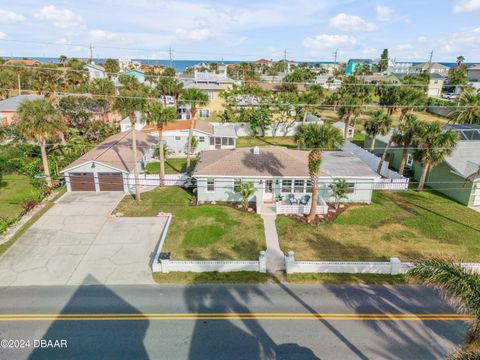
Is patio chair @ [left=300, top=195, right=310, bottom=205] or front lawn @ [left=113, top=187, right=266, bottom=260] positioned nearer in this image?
front lawn @ [left=113, top=187, right=266, bottom=260]

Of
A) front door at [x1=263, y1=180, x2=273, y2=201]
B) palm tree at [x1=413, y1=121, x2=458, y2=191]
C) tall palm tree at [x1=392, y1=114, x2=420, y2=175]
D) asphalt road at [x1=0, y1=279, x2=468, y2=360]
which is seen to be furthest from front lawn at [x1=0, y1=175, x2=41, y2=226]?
palm tree at [x1=413, y1=121, x2=458, y2=191]

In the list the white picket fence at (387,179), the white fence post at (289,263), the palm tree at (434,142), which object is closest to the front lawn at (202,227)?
the white fence post at (289,263)

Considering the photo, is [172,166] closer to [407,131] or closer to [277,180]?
[277,180]

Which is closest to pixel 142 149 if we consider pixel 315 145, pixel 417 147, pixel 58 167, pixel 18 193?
pixel 58 167

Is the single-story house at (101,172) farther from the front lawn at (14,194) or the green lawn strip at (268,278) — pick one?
the green lawn strip at (268,278)

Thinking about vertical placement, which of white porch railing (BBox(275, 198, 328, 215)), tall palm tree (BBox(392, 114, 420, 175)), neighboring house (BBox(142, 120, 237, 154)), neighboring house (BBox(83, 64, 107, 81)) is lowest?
white porch railing (BBox(275, 198, 328, 215))

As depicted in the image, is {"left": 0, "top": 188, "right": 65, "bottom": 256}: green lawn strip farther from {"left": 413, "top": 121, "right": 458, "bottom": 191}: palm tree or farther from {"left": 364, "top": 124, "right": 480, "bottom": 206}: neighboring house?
{"left": 413, "top": 121, "right": 458, "bottom": 191}: palm tree

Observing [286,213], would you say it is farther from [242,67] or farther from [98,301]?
[242,67]
